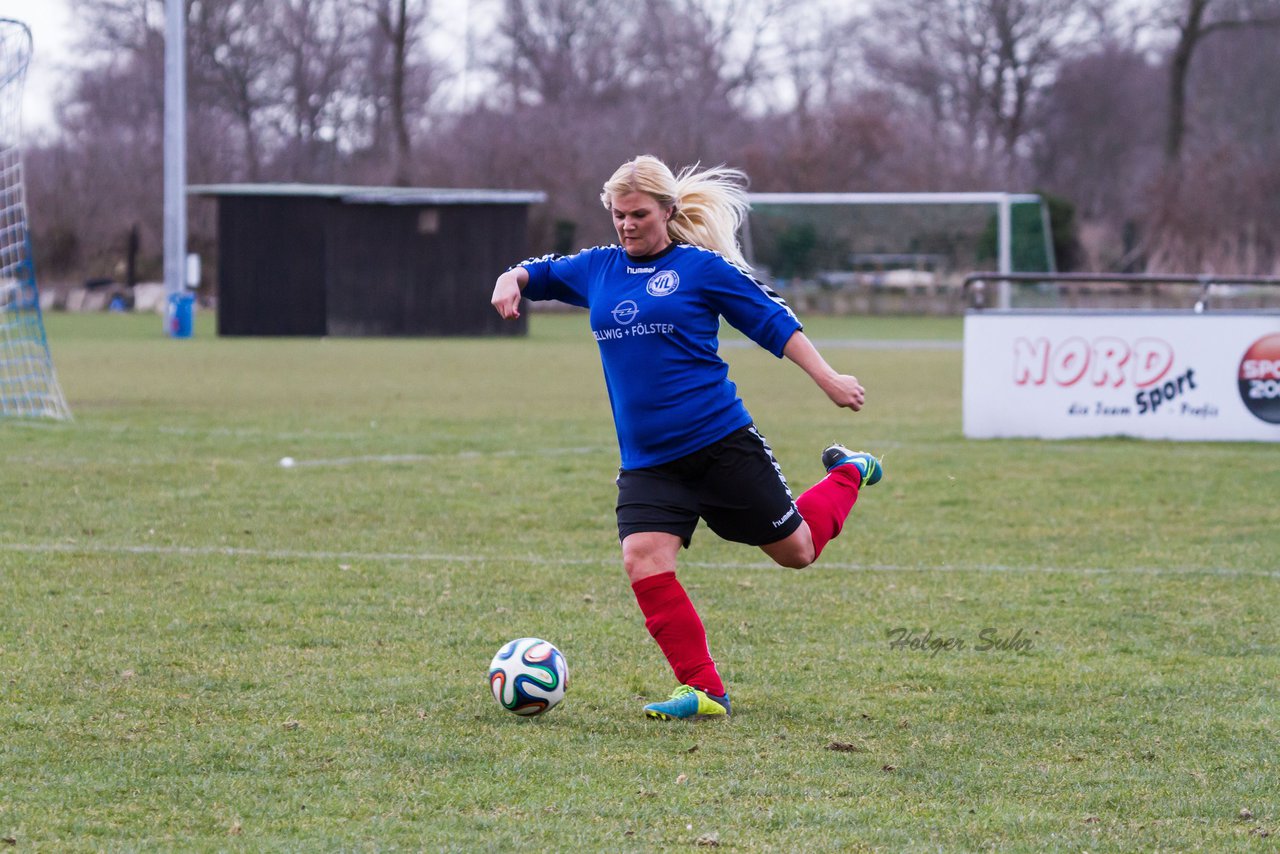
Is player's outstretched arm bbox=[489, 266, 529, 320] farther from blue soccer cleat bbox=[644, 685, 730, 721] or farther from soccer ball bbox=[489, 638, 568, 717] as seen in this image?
blue soccer cleat bbox=[644, 685, 730, 721]

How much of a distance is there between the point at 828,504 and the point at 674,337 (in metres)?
0.91

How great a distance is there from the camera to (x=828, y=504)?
A: 5660 mm

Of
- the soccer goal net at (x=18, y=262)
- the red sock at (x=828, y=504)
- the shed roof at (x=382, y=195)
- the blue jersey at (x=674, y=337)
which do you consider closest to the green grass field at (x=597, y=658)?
the red sock at (x=828, y=504)

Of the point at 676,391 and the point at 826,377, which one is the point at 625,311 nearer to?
the point at 676,391

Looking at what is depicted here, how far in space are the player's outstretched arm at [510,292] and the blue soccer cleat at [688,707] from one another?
1263 millimetres

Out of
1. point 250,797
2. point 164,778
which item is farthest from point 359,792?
point 164,778

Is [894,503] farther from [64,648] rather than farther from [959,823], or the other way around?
[959,823]

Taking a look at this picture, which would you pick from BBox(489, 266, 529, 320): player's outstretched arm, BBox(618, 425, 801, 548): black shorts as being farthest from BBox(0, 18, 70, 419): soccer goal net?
BBox(618, 425, 801, 548): black shorts

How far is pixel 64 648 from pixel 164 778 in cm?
175

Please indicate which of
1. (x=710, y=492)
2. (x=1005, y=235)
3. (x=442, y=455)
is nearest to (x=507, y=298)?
(x=710, y=492)

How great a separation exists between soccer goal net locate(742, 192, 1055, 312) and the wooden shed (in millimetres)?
5202

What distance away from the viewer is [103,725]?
4.84m

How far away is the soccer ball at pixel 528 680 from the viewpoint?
501cm

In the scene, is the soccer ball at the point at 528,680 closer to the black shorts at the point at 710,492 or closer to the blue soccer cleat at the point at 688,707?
the blue soccer cleat at the point at 688,707
